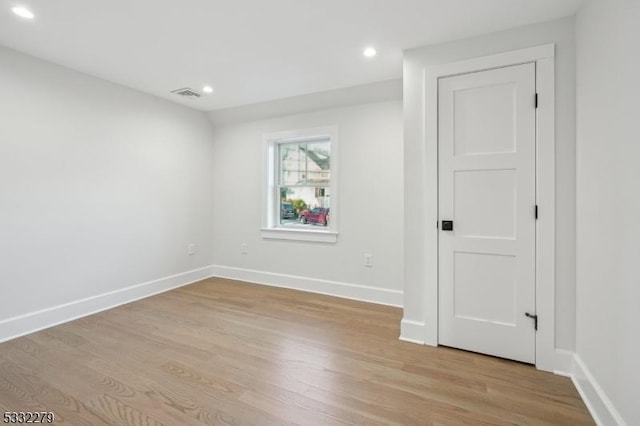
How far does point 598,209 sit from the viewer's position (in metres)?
1.72

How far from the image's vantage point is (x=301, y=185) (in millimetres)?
4188

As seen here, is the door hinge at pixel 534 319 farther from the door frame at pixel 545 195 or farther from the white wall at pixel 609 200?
the white wall at pixel 609 200

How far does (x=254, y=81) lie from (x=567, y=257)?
3.21 meters

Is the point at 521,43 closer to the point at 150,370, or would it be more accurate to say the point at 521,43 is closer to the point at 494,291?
the point at 494,291

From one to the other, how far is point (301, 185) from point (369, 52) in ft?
6.53

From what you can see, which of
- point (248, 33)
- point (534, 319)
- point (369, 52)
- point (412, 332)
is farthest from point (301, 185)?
point (534, 319)

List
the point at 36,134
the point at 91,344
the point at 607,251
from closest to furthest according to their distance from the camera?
the point at 607,251
the point at 91,344
the point at 36,134

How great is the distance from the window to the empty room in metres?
0.12

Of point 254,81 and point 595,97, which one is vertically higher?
point 254,81

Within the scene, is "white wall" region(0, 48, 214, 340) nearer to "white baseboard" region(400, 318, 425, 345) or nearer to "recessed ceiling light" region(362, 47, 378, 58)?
"recessed ceiling light" region(362, 47, 378, 58)

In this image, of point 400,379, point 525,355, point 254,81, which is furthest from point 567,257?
point 254,81

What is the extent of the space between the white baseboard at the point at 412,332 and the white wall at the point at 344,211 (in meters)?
0.85

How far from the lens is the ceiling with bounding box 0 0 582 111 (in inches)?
78.7

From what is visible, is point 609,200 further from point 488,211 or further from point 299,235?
point 299,235
